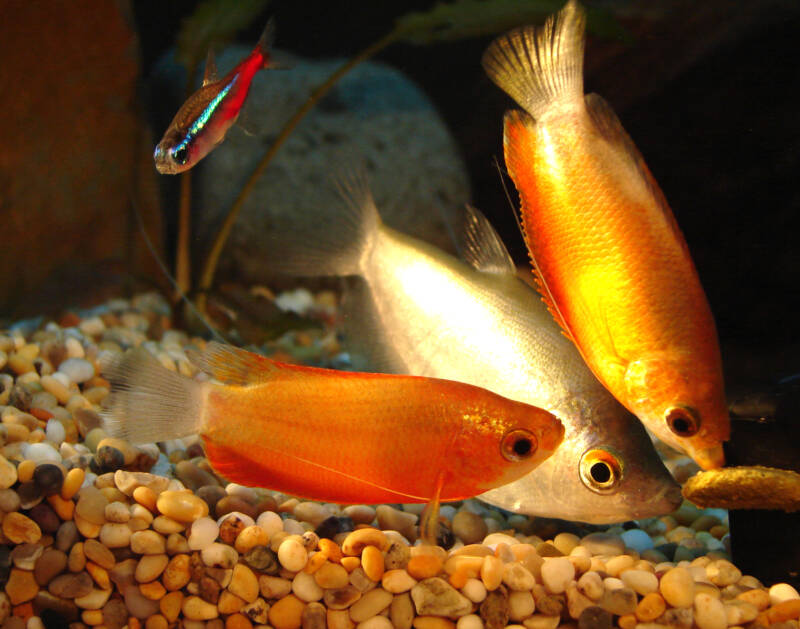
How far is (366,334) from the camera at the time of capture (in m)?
2.42

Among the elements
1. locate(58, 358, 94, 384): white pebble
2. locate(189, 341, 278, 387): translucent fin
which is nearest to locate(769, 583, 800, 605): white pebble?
locate(189, 341, 278, 387): translucent fin

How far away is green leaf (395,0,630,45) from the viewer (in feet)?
8.25

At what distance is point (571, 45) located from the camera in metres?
1.60

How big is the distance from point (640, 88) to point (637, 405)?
167cm

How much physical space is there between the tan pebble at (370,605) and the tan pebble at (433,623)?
0.30ft

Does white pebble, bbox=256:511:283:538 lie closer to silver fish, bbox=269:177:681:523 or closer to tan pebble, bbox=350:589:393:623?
tan pebble, bbox=350:589:393:623

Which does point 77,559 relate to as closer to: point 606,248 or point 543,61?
point 606,248

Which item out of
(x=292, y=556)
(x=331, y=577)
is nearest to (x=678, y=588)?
(x=331, y=577)

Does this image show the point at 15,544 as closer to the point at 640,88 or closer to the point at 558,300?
the point at 558,300

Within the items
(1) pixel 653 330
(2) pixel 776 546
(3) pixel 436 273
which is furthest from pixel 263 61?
(2) pixel 776 546

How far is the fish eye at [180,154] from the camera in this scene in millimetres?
1661

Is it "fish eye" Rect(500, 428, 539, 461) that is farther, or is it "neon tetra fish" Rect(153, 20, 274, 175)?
"neon tetra fish" Rect(153, 20, 274, 175)

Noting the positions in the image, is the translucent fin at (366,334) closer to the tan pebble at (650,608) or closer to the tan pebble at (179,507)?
the tan pebble at (179,507)

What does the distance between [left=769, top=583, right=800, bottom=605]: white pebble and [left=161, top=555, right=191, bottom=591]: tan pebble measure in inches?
62.8
